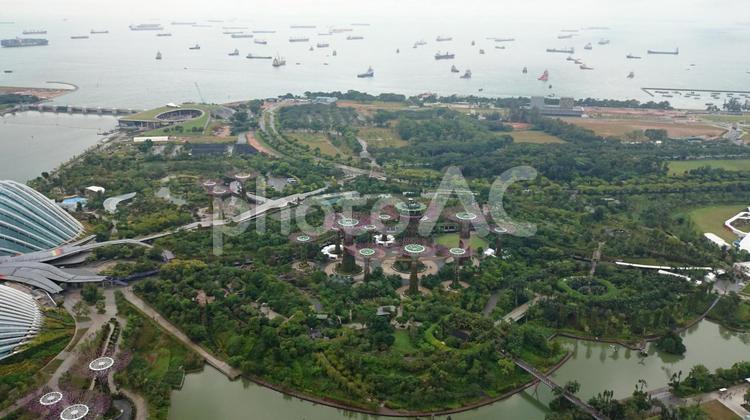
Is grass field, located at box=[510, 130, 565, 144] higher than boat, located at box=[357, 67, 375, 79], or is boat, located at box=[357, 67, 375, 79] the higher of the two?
boat, located at box=[357, 67, 375, 79]

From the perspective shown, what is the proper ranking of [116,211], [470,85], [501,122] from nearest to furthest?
[116,211]
[501,122]
[470,85]

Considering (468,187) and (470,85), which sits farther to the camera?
(470,85)

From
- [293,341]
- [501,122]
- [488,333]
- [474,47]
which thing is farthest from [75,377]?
[474,47]

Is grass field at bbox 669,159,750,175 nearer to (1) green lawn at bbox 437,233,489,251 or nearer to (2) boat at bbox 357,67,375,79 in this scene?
(1) green lawn at bbox 437,233,489,251

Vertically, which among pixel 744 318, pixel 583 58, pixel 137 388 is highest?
pixel 583 58

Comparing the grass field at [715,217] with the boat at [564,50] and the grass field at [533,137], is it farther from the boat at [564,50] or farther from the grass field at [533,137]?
the boat at [564,50]

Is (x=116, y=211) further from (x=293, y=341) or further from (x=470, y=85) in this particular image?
(x=470, y=85)

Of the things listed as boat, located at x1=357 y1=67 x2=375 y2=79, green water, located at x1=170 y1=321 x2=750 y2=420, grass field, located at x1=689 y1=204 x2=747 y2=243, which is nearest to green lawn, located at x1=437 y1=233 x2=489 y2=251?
green water, located at x1=170 y1=321 x2=750 y2=420
